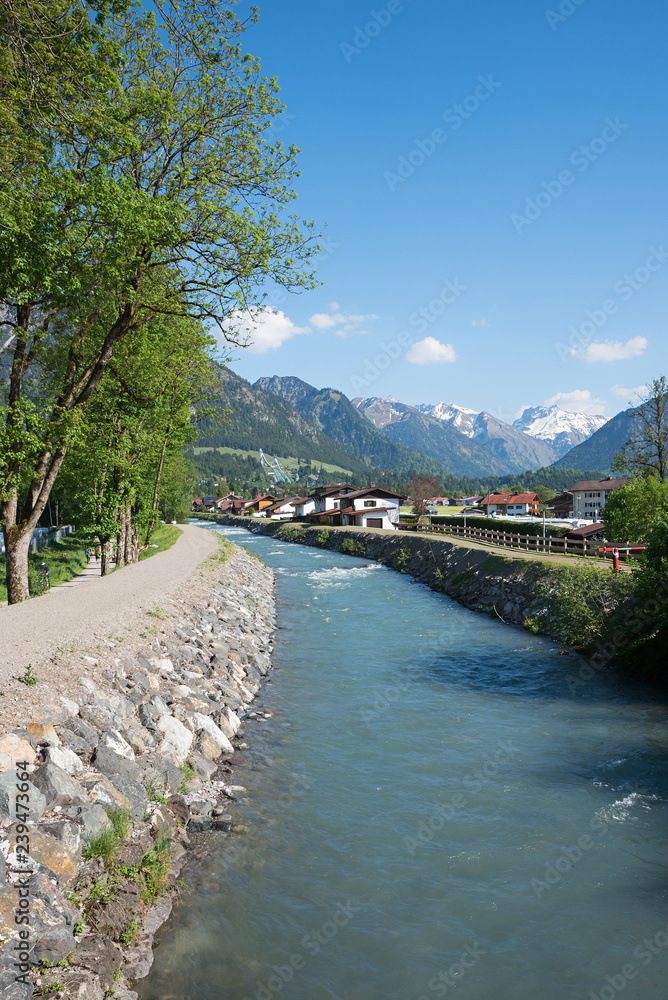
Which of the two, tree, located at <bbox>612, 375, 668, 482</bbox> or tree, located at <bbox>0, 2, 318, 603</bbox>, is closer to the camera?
tree, located at <bbox>0, 2, 318, 603</bbox>

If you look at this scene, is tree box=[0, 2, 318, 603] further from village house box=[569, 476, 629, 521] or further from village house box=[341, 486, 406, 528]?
village house box=[569, 476, 629, 521]

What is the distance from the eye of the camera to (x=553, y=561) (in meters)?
30.2

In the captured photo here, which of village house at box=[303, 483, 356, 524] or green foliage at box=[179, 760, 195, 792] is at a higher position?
village house at box=[303, 483, 356, 524]

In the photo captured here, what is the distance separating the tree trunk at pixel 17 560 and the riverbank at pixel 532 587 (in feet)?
66.1

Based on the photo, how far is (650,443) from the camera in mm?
44531

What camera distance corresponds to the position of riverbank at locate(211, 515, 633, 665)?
70.5ft

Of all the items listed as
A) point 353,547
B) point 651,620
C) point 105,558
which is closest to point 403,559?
point 353,547

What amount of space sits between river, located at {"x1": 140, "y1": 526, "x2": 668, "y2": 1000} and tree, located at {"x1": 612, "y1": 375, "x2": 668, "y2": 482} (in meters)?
32.2

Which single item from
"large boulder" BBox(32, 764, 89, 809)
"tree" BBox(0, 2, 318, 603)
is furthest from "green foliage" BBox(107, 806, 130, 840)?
"tree" BBox(0, 2, 318, 603)

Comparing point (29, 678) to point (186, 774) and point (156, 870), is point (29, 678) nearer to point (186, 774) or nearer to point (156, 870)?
point (186, 774)

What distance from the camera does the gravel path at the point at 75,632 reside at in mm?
9711

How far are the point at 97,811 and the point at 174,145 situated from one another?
15.7 metres

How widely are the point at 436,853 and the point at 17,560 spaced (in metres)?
15.5

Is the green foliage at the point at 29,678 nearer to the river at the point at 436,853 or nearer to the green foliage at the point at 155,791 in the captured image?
the green foliage at the point at 155,791
